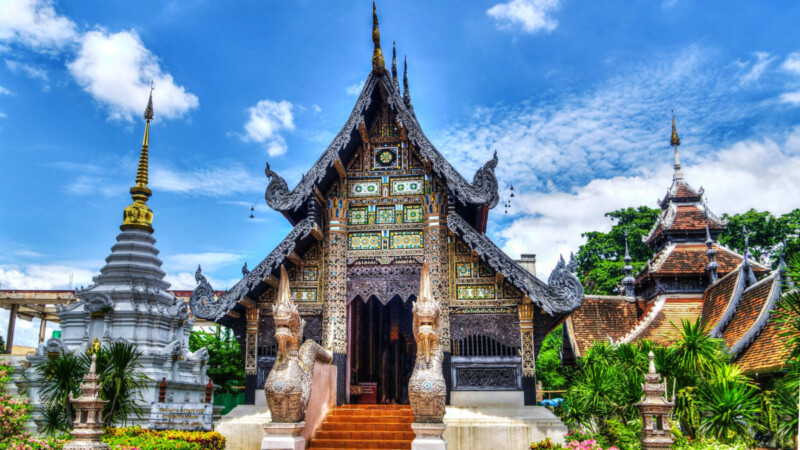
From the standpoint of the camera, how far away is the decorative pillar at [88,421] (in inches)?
342

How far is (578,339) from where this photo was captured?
18281 mm

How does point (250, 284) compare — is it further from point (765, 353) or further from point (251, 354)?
point (765, 353)

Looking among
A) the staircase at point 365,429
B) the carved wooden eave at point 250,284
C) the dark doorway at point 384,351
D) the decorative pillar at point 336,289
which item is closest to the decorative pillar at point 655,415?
the staircase at point 365,429

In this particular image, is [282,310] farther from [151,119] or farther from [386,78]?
[151,119]

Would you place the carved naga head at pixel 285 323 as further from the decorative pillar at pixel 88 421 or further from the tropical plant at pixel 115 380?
the tropical plant at pixel 115 380

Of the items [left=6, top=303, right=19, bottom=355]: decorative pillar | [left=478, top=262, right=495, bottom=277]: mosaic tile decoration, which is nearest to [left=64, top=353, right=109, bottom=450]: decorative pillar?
[left=478, top=262, right=495, bottom=277]: mosaic tile decoration

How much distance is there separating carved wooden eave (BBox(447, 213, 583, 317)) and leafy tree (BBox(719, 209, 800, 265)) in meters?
22.2

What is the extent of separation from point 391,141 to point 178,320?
36.6 ft

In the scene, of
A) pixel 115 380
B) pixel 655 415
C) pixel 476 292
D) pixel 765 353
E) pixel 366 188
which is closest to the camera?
pixel 655 415

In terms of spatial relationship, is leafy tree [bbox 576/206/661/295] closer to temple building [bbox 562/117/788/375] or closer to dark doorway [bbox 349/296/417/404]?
temple building [bbox 562/117/788/375]

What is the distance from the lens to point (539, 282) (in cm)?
1088

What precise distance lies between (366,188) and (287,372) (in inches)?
172

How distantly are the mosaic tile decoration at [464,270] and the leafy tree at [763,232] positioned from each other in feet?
73.4

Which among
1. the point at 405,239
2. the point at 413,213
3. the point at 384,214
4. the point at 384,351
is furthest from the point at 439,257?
the point at 384,351
